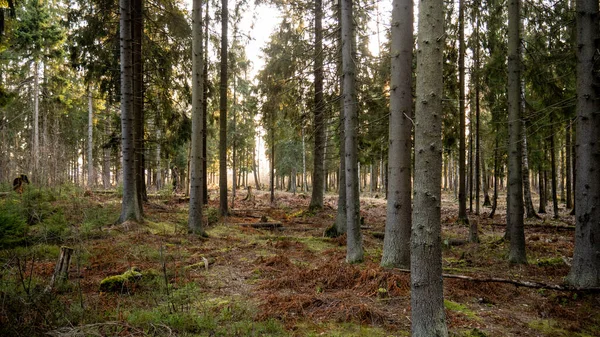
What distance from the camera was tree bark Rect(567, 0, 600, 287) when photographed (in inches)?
219

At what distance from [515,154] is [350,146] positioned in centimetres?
374

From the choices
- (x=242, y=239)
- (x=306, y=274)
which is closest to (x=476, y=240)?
(x=306, y=274)

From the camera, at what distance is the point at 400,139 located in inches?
264

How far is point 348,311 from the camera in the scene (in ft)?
14.9

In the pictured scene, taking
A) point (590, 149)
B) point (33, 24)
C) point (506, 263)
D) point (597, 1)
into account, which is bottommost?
point (506, 263)

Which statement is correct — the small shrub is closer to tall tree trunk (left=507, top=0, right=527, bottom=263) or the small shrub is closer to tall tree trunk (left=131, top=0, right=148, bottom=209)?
tall tree trunk (left=131, top=0, right=148, bottom=209)

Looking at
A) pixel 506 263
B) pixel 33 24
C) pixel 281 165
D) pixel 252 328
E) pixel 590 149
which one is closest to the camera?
pixel 252 328

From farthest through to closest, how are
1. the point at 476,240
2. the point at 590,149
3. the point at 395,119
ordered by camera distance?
the point at 476,240 → the point at 395,119 → the point at 590,149

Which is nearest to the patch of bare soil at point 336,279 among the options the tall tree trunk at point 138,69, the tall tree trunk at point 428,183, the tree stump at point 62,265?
the tree stump at point 62,265

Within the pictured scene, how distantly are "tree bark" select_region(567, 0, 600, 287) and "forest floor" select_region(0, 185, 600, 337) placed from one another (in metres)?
0.54

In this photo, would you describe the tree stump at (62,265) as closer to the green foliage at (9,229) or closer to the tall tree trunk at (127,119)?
the green foliage at (9,229)

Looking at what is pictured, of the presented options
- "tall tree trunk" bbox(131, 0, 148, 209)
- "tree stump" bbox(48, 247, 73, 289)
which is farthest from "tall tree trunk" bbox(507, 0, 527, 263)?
"tall tree trunk" bbox(131, 0, 148, 209)

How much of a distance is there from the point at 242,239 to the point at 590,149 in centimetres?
863

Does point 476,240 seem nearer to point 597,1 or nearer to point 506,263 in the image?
point 506,263
